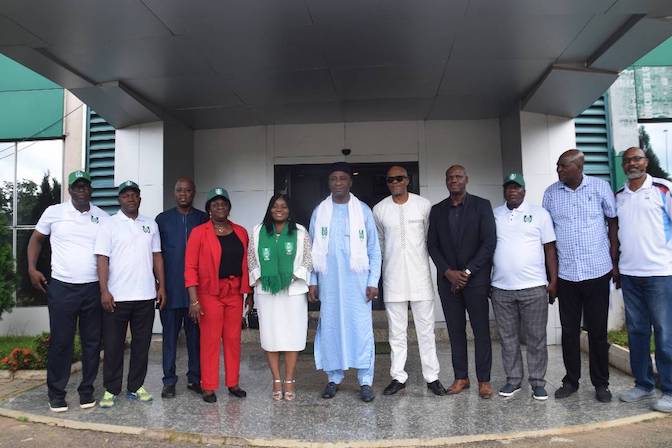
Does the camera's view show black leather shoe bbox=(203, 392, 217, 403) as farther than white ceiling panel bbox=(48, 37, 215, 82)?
No

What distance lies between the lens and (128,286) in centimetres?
439

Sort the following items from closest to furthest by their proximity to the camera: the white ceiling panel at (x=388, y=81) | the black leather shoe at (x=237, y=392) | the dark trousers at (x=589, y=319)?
the dark trousers at (x=589, y=319)
the black leather shoe at (x=237, y=392)
the white ceiling panel at (x=388, y=81)

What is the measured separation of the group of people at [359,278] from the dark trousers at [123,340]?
11 mm

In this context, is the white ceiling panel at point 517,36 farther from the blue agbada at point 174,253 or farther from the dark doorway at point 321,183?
the blue agbada at point 174,253

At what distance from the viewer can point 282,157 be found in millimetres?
8094

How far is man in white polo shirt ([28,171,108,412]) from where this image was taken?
14.1ft

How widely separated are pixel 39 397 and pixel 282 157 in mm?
4576

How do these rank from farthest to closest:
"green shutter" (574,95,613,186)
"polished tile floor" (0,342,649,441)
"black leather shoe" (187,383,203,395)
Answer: "green shutter" (574,95,613,186) → "black leather shoe" (187,383,203,395) → "polished tile floor" (0,342,649,441)

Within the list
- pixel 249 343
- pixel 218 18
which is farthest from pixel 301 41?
pixel 249 343

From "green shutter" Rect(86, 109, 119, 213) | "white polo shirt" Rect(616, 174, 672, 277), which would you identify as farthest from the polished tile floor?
"green shutter" Rect(86, 109, 119, 213)

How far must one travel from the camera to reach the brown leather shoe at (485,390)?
14.5 ft

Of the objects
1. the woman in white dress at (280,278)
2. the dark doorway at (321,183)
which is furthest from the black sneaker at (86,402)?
the dark doorway at (321,183)

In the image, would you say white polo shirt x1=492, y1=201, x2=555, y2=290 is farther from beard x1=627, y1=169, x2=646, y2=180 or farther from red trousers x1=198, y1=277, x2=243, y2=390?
red trousers x1=198, y1=277, x2=243, y2=390

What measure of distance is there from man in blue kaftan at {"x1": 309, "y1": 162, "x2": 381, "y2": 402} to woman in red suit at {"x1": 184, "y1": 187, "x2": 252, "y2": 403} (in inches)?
26.2
